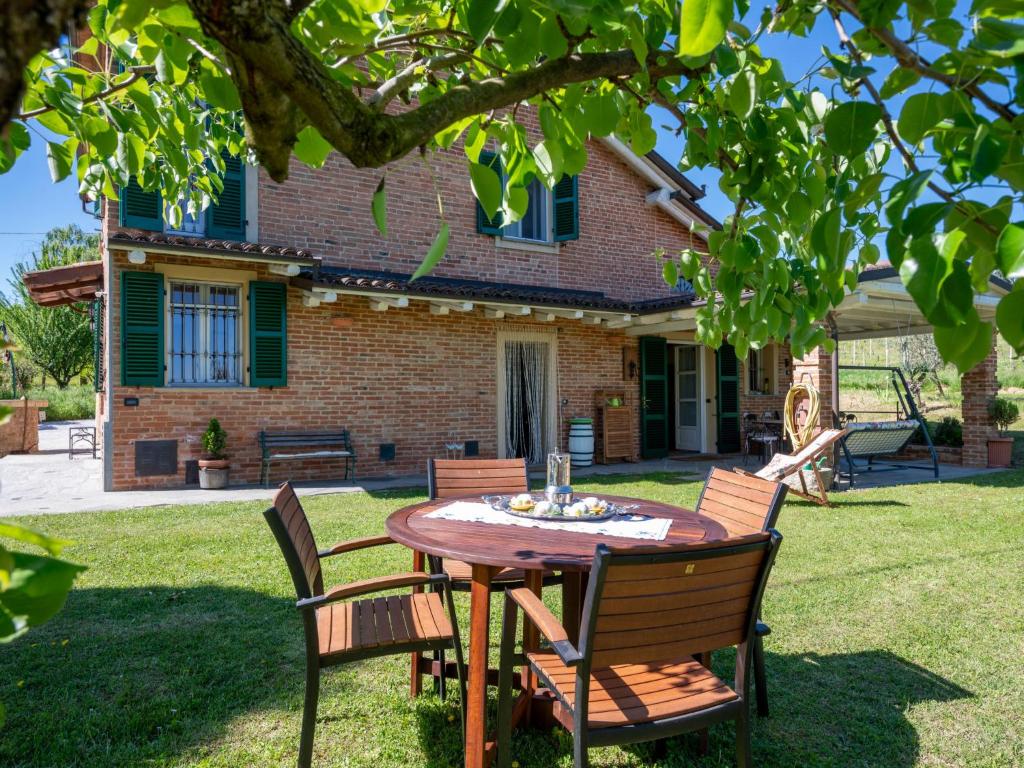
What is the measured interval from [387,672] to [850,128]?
2885 mm

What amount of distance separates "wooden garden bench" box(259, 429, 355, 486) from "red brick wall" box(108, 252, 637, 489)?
13 centimetres

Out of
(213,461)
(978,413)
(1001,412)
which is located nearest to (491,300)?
(213,461)

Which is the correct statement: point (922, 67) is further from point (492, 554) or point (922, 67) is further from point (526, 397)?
point (526, 397)

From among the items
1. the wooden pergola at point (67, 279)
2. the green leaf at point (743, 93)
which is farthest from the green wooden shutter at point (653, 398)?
the green leaf at point (743, 93)

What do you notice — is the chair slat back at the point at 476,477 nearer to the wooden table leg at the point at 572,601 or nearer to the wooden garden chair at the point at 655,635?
the wooden table leg at the point at 572,601

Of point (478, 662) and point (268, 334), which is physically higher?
point (268, 334)

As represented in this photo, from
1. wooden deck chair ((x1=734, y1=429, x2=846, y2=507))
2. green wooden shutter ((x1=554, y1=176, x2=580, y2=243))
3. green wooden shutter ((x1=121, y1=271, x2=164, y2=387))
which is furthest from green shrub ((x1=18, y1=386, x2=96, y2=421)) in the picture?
wooden deck chair ((x1=734, y1=429, x2=846, y2=507))

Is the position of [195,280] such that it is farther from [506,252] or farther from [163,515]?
[506,252]

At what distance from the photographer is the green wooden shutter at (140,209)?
25.1 feet

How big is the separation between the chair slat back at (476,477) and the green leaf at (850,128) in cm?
285

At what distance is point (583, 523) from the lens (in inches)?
104

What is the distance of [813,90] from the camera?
1729mm

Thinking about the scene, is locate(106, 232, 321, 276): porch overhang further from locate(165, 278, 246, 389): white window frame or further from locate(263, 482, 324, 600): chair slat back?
locate(263, 482, 324, 600): chair slat back

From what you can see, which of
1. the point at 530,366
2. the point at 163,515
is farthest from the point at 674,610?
the point at 530,366
